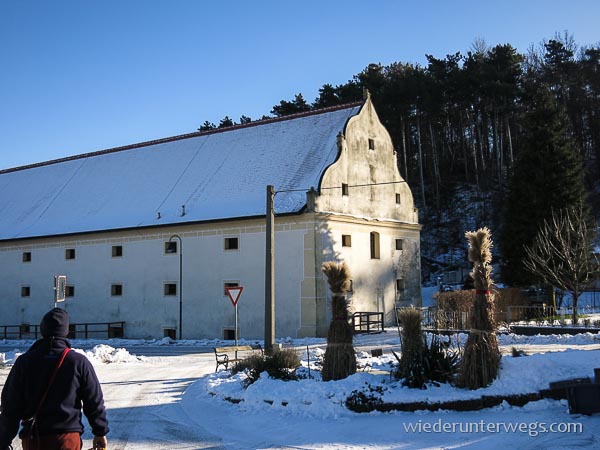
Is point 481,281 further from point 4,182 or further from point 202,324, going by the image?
point 4,182

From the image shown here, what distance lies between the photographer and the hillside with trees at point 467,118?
169 feet

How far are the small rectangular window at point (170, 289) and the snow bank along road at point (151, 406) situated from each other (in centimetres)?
1031

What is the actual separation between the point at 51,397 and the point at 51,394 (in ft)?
0.08

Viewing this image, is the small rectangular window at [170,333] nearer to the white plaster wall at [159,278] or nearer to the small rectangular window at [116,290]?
the white plaster wall at [159,278]

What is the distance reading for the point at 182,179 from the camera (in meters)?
34.7

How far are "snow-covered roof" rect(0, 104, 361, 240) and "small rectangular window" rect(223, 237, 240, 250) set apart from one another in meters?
1.08

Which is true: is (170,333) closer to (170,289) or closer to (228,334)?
(170,289)

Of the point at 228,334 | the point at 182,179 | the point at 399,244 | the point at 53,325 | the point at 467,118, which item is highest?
the point at 467,118

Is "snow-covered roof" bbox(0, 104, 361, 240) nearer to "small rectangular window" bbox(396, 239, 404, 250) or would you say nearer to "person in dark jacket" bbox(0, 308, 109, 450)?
"small rectangular window" bbox(396, 239, 404, 250)

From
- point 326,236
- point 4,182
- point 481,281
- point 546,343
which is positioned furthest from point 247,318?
point 4,182

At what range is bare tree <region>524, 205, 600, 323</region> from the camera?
25.8 m

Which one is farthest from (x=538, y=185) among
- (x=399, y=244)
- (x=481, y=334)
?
(x=481, y=334)

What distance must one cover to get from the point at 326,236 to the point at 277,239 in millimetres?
2227

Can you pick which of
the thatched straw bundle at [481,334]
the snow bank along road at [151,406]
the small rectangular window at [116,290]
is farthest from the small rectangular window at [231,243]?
the thatched straw bundle at [481,334]
